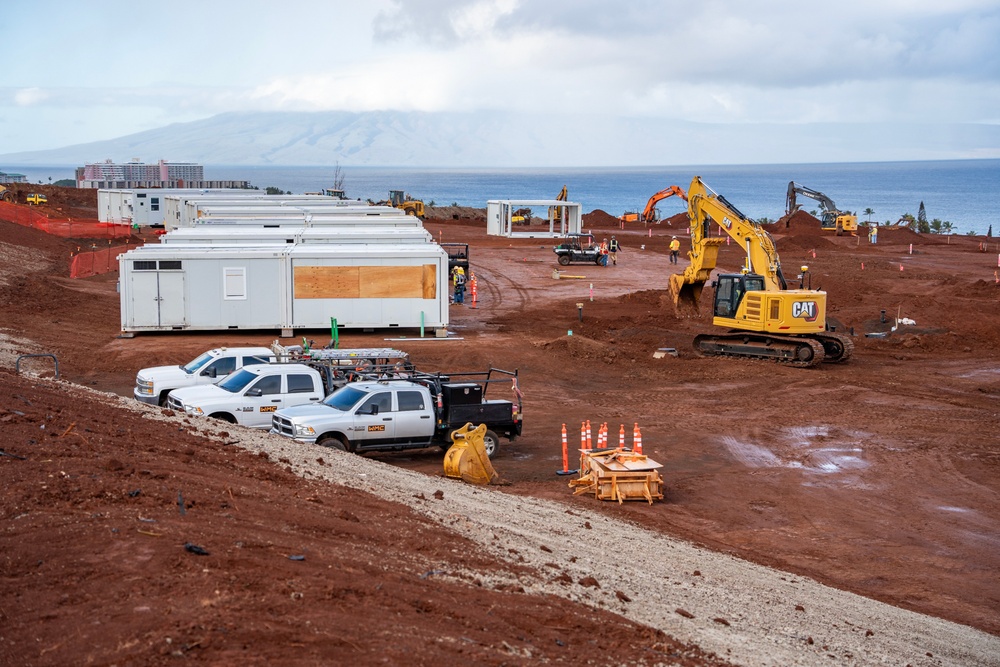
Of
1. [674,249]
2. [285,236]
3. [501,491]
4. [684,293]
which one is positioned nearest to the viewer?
[501,491]

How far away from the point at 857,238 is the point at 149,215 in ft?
167

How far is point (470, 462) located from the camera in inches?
729

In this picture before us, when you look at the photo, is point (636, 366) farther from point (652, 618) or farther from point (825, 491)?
point (652, 618)

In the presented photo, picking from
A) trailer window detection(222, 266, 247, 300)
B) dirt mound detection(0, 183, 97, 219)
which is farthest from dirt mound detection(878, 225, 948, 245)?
dirt mound detection(0, 183, 97, 219)

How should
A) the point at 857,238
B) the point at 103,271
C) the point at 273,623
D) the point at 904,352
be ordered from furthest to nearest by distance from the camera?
the point at 857,238 → the point at 103,271 → the point at 904,352 → the point at 273,623

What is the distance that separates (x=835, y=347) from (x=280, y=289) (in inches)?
685

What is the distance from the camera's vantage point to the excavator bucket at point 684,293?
1467 inches

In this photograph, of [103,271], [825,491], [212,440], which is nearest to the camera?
[212,440]

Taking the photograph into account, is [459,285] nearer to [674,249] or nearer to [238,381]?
[674,249]

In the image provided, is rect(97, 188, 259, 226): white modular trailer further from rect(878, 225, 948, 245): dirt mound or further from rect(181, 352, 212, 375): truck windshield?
rect(181, 352, 212, 375): truck windshield

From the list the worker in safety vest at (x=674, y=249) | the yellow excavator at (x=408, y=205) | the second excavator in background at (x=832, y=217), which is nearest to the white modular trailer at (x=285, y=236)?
the worker in safety vest at (x=674, y=249)

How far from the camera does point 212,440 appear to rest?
17.1 metres

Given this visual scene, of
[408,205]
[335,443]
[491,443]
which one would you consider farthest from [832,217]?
[335,443]

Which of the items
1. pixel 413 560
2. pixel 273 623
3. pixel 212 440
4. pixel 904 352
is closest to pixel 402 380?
pixel 212 440
